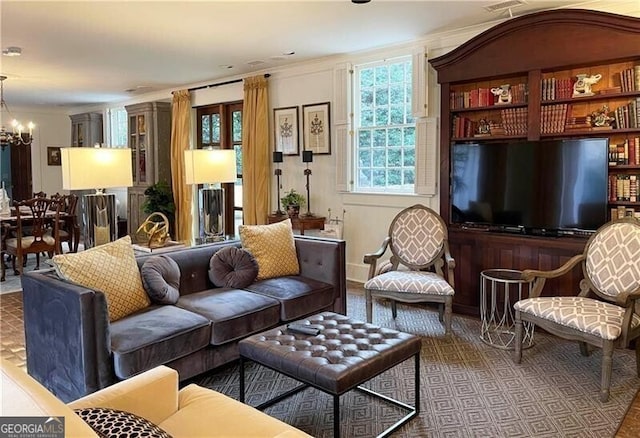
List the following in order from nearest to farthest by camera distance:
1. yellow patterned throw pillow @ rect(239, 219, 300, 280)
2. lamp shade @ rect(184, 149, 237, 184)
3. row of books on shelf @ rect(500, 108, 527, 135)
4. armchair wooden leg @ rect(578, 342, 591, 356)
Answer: armchair wooden leg @ rect(578, 342, 591, 356) < yellow patterned throw pillow @ rect(239, 219, 300, 280) < lamp shade @ rect(184, 149, 237, 184) < row of books on shelf @ rect(500, 108, 527, 135)

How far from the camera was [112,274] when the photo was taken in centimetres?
289

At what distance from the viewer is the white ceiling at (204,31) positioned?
12.9ft

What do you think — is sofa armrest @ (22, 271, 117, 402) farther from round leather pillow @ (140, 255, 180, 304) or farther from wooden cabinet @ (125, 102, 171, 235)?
wooden cabinet @ (125, 102, 171, 235)

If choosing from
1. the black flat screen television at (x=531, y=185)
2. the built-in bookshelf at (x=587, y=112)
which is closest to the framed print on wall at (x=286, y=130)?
the black flat screen television at (x=531, y=185)

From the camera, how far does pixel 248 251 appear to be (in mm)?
3791

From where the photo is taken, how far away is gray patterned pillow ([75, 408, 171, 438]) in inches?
49.6

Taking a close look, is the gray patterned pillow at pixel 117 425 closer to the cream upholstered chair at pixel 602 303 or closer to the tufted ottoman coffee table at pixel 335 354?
the tufted ottoman coffee table at pixel 335 354

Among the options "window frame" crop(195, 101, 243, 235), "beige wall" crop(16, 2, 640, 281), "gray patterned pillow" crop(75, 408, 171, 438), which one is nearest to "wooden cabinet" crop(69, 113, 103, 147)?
"window frame" crop(195, 101, 243, 235)

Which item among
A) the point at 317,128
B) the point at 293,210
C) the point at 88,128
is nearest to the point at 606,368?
the point at 293,210

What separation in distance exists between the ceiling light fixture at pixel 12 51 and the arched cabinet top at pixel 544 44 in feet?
14.2

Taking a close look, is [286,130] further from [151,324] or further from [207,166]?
[151,324]

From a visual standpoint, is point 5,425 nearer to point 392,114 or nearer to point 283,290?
point 283,290

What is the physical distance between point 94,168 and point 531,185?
10.7 feet

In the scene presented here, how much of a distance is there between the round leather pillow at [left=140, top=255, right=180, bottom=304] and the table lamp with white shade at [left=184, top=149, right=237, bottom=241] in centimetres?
86
